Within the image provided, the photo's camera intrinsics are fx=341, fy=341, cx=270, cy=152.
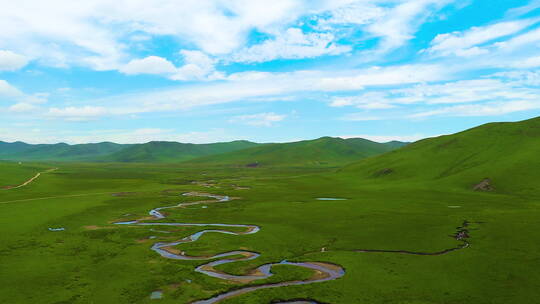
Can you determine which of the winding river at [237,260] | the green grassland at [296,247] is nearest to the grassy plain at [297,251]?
the green grassland at [296,247]

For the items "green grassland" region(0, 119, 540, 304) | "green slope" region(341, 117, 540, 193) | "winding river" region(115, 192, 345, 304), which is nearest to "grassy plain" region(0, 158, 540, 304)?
"green grassland" region(0, 119, 540, 304)

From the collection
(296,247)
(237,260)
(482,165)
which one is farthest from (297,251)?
(482,165)

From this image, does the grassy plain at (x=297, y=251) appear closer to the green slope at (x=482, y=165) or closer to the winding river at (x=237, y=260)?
the winding river at (x=237, y=260)

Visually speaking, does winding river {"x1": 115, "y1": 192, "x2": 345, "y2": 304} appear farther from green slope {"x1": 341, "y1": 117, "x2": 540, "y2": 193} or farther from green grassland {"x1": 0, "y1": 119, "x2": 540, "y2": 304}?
green slope {"x1": 341, "y1": 117, "x2": 540, "y2": 193}

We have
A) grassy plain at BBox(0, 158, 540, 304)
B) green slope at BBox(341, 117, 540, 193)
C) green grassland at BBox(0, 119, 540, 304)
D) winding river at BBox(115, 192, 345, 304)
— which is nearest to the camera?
grassy plain at BBox(0, 158, 540, 304)

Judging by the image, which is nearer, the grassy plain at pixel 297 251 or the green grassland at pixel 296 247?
the grassy plain at pixel 297 251

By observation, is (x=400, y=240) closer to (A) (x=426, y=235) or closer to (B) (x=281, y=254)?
(A) (x=426, y=235)

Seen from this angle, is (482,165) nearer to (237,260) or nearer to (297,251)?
(297,251)
